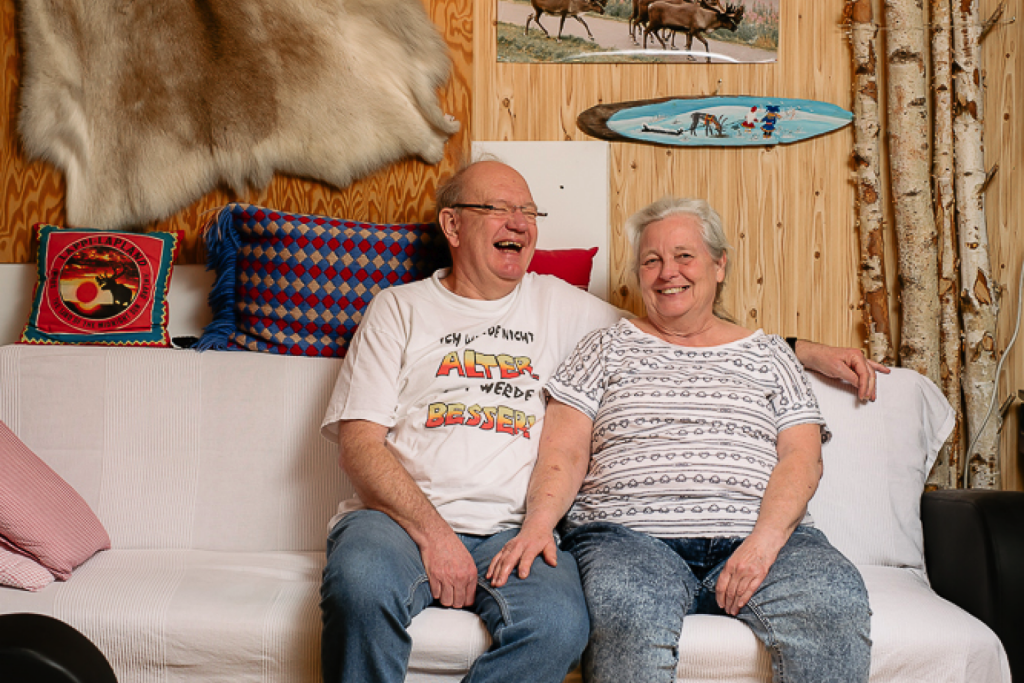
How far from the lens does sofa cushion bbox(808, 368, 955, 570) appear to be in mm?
1859

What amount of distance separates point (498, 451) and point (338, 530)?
1.20 feet

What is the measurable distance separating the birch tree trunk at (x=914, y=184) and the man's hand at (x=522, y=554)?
1.39 meters

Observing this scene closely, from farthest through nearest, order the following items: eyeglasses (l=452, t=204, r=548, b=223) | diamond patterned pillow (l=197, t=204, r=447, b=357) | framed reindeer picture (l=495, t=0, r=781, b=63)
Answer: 1. framed reindeer picture (l=495, t=0, r=781, b=63)
2. diamond patterned pillow (l=197, t=204, r=447, b=357)
3. eyeglasses (l=452, t=204, r=548, b=223)

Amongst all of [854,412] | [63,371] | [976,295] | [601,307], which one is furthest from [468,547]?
[976,295]

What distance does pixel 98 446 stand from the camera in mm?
1993

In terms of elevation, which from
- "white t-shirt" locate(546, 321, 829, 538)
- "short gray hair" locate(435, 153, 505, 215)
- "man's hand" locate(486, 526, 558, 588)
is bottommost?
"man's hand" locate(486, 526, 558, 588)

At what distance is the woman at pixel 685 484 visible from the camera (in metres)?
1.40

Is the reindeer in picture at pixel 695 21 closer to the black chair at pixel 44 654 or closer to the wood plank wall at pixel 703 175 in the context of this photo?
the wood plank wall at pixel 703 175

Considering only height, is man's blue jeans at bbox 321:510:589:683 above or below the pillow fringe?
below

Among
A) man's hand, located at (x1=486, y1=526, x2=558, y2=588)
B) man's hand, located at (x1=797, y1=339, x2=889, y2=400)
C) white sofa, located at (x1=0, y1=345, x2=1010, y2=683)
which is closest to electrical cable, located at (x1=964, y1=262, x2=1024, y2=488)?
white sofa, located at (x1=0, y1=345, x2=1010, y2=683)

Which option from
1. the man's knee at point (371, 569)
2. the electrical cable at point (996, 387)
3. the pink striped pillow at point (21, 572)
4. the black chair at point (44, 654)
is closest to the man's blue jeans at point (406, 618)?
the man's knee at point (371, 569)

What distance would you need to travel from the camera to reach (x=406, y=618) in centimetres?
141

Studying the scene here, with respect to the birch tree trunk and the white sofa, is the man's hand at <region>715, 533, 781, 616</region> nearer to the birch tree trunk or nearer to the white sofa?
the white sofa

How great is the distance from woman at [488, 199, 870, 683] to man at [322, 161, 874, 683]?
7 cm
